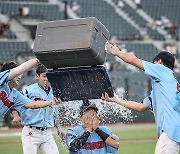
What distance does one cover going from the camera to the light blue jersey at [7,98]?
24.1 feet

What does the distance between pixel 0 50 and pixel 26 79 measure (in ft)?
16.3

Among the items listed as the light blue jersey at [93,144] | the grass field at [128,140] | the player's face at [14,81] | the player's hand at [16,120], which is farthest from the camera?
the grass field at [128,140]

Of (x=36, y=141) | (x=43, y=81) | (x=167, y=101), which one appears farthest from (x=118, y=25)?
(x=167, y=101)

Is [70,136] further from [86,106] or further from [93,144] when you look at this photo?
[86,106]

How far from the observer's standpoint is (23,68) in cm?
690

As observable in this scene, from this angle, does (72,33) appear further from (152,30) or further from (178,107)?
(152,30)

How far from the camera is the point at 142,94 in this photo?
86.6ft

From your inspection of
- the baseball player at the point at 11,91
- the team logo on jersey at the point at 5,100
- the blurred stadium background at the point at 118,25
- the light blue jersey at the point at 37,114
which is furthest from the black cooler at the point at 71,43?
the blurred stadium background at the point at 118,25

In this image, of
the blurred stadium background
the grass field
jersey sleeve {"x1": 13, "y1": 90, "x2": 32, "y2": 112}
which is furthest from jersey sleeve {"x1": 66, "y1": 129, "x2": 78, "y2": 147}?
the blurred stadium background

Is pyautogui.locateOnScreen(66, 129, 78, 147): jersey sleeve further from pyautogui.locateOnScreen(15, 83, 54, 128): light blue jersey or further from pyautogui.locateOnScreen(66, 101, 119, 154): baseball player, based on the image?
pyautogui.locateOnScreen(15, 83, 54, 128): light blue jersey

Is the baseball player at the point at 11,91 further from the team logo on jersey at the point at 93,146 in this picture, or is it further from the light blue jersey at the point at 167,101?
the light blue jersey at the point at 167,101

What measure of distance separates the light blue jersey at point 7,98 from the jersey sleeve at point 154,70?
1.83m

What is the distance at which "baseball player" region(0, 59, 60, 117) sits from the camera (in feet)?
23.4

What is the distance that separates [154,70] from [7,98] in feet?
7.38
